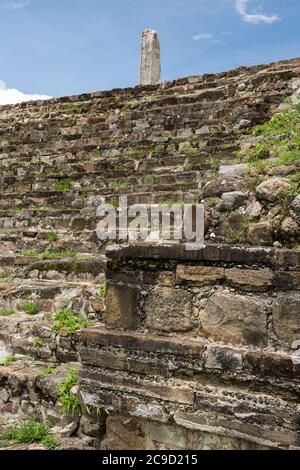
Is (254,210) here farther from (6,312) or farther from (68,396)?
(6,312)

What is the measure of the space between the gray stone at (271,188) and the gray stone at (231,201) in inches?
4.8

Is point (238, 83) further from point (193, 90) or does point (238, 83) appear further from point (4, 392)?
point (4, 392)

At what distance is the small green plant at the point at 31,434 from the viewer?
3.49 metres

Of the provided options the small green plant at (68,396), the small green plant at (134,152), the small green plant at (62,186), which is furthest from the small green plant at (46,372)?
the small green plant at (134,152)

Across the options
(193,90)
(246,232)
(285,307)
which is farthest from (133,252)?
(193,90)

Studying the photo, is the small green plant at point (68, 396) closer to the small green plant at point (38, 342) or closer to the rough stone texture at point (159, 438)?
the rough stone texture at point (159, 438)

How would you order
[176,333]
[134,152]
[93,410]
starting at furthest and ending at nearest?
[134,152]
[93,410]
[176,333]

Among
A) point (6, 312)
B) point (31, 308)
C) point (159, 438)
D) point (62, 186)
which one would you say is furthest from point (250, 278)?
point (62, 186)

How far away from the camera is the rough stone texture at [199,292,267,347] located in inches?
109

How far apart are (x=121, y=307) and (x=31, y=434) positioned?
126cm

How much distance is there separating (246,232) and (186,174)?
4.21m

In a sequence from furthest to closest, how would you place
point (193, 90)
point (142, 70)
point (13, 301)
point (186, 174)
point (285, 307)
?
point (142, 70) < point (193, 90) < point (186, 174) < point (13, 301) < point (285, 307)

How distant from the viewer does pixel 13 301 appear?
18.0ft

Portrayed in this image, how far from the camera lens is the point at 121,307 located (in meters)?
3.18
